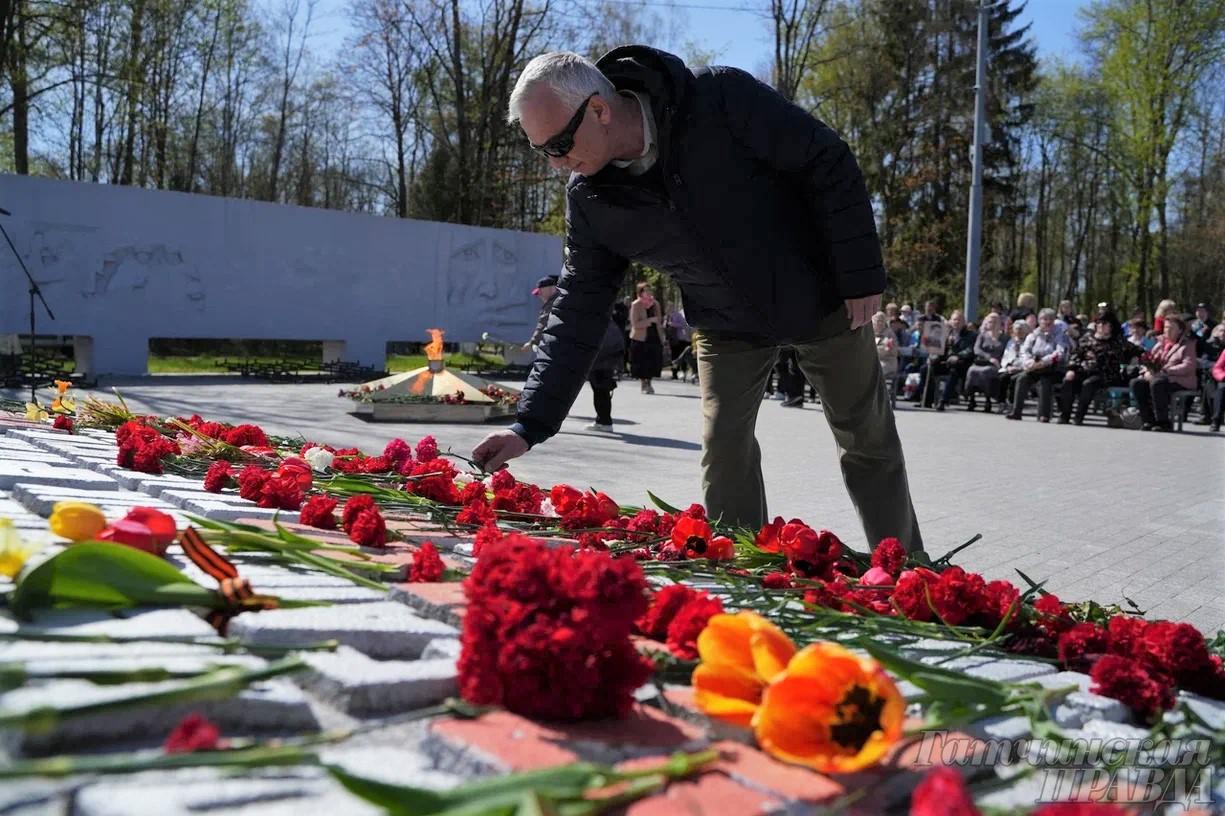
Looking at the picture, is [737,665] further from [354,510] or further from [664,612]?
[354,510]

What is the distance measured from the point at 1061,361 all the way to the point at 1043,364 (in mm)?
265

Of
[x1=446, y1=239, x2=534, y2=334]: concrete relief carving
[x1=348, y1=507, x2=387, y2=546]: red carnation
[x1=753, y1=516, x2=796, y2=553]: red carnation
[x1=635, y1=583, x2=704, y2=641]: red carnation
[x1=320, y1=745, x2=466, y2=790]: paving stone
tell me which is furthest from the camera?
[x1=446, y1=239, x2=534, y2=334]: concrete relief carving

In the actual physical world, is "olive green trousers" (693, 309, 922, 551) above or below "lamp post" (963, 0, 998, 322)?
below

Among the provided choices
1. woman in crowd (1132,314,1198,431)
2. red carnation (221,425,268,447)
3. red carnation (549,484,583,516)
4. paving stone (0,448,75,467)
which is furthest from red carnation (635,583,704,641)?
woman in crowd (1132,314,1198,431)

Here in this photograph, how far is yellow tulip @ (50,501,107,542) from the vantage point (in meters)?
1.93

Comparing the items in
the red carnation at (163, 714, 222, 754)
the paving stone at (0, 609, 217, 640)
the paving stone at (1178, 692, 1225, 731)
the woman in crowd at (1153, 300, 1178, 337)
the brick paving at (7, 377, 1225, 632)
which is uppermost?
the woman in crowd at (1153, 300, 1178, 337)

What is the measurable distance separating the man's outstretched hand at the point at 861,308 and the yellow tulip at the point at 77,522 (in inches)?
94.8

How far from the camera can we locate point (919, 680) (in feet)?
4.90

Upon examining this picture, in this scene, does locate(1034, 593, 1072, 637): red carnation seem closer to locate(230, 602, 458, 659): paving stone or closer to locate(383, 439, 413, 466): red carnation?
locate(230, 602, 458, 659): paving stone

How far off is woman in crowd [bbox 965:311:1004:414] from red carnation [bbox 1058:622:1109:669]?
52.8 feet

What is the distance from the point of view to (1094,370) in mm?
15477

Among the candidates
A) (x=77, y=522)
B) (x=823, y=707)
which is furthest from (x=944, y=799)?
(x=77, y=522)

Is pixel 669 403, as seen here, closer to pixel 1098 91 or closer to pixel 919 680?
pixel 919 680

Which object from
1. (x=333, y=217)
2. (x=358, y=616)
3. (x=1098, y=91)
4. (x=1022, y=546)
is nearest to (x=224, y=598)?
(x=358, y=616)
